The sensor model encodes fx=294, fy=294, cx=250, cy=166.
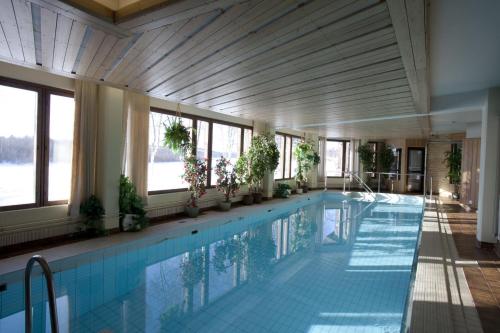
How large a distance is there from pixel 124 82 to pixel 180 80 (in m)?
0.91

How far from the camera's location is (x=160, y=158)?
6.78m

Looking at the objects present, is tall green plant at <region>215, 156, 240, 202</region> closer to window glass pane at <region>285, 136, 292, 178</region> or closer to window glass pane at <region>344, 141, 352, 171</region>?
window glass pane at <region>285, 136, 292, 178</region>

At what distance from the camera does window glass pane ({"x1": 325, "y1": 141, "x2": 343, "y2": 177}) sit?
47.6 ft

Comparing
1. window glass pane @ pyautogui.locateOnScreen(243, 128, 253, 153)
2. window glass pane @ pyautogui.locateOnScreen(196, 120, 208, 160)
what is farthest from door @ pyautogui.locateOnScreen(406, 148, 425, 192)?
window glass pane @ pyautogui.locateOnScreen(196, 120, 208, 160)

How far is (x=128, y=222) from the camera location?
5.38m

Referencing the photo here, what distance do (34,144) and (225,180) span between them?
4252 millimetres

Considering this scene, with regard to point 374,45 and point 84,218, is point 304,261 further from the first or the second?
point 84,218

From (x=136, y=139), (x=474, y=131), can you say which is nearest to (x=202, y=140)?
(x=136, y=139)

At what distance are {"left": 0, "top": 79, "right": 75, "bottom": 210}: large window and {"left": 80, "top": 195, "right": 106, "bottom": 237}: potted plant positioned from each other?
14.5 inches

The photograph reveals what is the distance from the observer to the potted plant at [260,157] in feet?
28.1

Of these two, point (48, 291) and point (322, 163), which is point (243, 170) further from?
point (48, 291)

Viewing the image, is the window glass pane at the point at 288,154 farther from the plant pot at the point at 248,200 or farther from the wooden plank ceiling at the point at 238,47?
the wooden plank ceiling at the point at 238,47

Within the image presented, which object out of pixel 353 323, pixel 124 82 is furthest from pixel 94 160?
pixel 353 323

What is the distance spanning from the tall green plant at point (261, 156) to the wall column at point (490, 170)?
5.15 m
